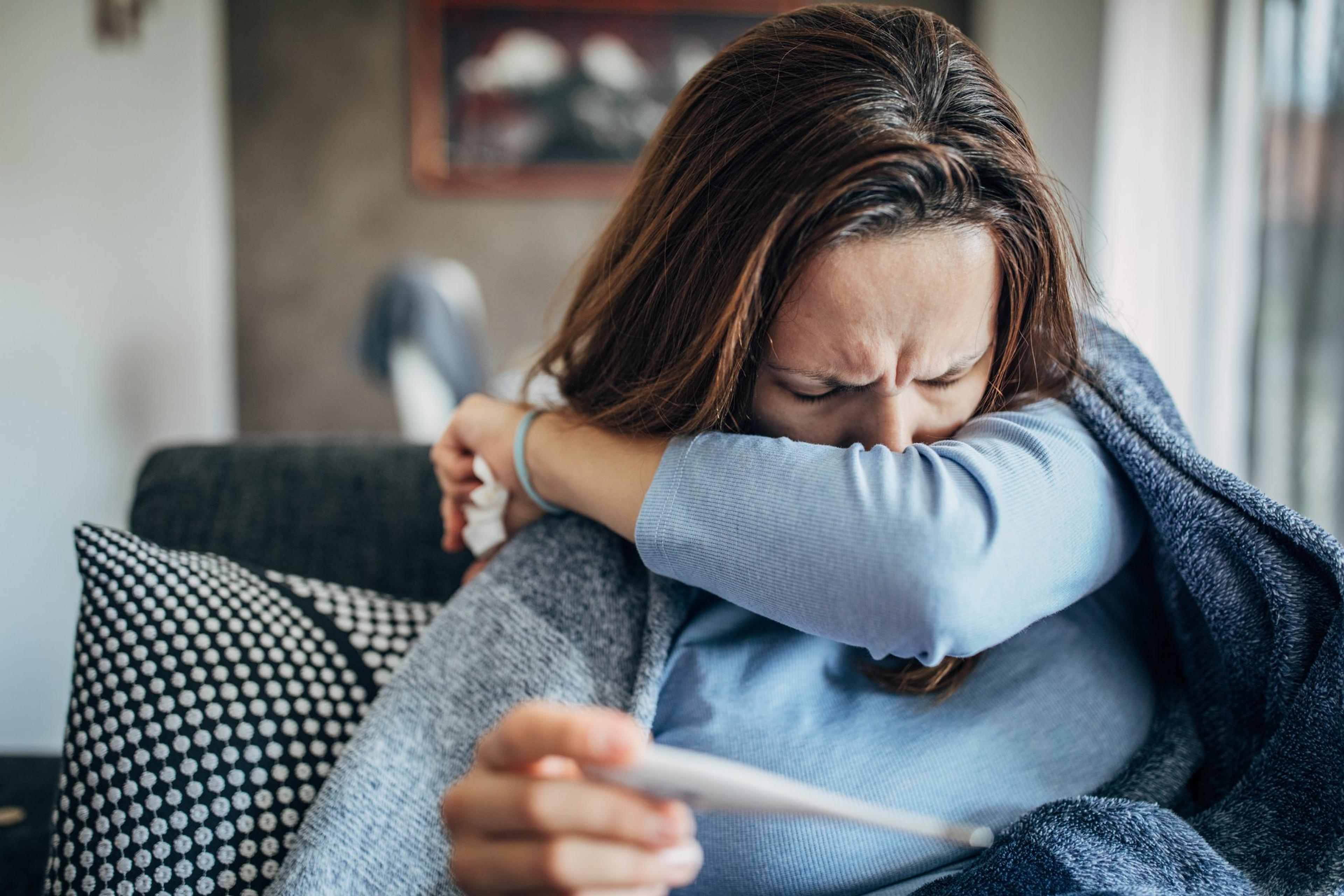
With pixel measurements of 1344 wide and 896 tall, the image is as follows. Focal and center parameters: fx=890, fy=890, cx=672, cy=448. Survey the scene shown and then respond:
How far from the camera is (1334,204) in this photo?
1767 millimetres

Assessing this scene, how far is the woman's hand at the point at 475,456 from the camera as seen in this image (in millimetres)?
839

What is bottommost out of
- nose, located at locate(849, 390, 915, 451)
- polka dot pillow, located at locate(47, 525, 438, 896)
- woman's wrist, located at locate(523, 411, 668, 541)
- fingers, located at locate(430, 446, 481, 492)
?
polka dot pillow, located at locate(47, 525, 438, 896)

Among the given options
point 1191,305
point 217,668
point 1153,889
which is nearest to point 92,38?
point 217,668

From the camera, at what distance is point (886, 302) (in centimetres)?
64

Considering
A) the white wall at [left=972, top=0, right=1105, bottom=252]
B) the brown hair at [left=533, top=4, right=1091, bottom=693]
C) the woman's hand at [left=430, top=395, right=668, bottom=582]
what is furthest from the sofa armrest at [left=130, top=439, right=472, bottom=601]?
the white wall at [left=972, top=0, right=1105, bottom=252]

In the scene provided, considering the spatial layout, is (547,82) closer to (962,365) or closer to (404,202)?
(404,202)

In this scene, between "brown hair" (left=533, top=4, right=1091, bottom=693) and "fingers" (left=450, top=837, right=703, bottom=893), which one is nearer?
"fingers" (left=450, top=837, right=703, bottom=893)

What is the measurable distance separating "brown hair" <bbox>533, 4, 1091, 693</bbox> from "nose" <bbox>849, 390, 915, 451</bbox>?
10 cm

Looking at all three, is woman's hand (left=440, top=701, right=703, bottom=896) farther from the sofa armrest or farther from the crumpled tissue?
the sofa armrest

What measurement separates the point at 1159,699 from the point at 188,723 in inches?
32.0

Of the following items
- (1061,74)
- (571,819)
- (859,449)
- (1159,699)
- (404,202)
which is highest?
(1061,74)

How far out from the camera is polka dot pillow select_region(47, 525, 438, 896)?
657mm

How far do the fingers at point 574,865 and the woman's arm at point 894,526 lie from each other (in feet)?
0.67

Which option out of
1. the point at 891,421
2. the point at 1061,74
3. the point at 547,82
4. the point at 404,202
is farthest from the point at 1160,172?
the point at 404,202
